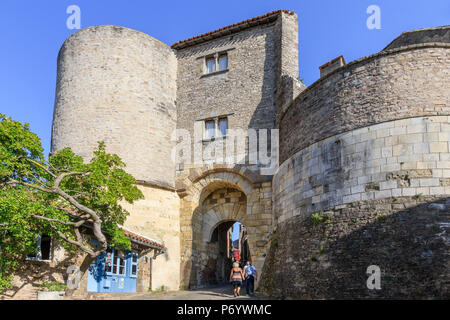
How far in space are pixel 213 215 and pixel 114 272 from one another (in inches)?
219

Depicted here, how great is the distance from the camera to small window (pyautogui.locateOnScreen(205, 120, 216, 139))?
19.4 meters

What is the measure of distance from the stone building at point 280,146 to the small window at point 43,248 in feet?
13.8

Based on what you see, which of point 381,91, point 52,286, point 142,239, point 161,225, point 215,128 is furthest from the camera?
point 215,128

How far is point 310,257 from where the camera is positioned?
40.9 ft

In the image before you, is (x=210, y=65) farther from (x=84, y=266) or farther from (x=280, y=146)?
(x=84, y=266)

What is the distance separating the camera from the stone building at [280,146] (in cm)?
1098

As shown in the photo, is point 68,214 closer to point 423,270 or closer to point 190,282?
point 190,282

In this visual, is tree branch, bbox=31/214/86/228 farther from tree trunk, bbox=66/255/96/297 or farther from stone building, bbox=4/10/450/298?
stone building, bbox=4/10/450/298

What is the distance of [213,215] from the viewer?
65.1 feet

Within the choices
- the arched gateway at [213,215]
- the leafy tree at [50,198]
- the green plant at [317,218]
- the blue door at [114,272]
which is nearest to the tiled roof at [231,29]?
the arched gateway at [213,215]

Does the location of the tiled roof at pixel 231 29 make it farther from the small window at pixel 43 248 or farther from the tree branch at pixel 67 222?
the small window at pixel 43 248

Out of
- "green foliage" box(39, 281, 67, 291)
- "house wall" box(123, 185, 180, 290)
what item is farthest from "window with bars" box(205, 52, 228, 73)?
"green foliage" box(39, 281, 67, 291)

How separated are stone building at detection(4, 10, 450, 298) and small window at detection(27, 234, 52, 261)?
4199mm

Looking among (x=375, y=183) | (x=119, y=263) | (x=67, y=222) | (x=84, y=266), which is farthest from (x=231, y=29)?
(x=84, y=266)
